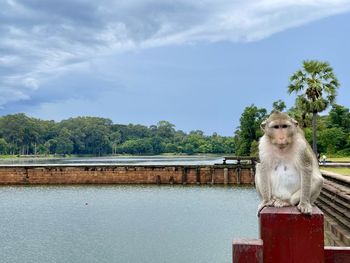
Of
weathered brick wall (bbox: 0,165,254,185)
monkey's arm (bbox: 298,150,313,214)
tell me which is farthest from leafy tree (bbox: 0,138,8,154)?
monkey's arm (bbox: 298,150,313,214)

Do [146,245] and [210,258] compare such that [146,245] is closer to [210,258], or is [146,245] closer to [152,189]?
[210,258]

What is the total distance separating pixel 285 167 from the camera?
3471 mm

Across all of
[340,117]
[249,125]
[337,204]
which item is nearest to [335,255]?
[337,204]

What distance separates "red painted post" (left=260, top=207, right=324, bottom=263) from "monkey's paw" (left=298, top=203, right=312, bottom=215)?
0.09 feet

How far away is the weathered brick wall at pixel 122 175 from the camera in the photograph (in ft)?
121

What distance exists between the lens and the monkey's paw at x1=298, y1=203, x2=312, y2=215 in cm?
300

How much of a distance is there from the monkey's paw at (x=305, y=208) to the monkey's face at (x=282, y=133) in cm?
51

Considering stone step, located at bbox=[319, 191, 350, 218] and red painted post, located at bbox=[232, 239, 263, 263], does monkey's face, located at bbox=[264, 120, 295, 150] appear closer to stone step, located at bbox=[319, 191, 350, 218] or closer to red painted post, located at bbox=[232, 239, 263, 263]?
red painted post, located at bbox=[232, 239, 263, 263]

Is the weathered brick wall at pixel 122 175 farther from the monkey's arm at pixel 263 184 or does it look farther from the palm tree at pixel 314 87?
the monkey's arm at pixel 263 184

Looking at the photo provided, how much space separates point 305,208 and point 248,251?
46cm

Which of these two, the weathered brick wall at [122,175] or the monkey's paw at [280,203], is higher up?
the monkey's paw at [280,203]

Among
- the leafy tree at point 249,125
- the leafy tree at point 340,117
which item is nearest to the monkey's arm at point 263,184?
the leafy tree at point 340,117

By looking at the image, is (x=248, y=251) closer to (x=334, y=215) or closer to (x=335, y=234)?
(x=335, y=234)

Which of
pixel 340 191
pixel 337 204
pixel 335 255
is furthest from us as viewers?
pixel 340 191
